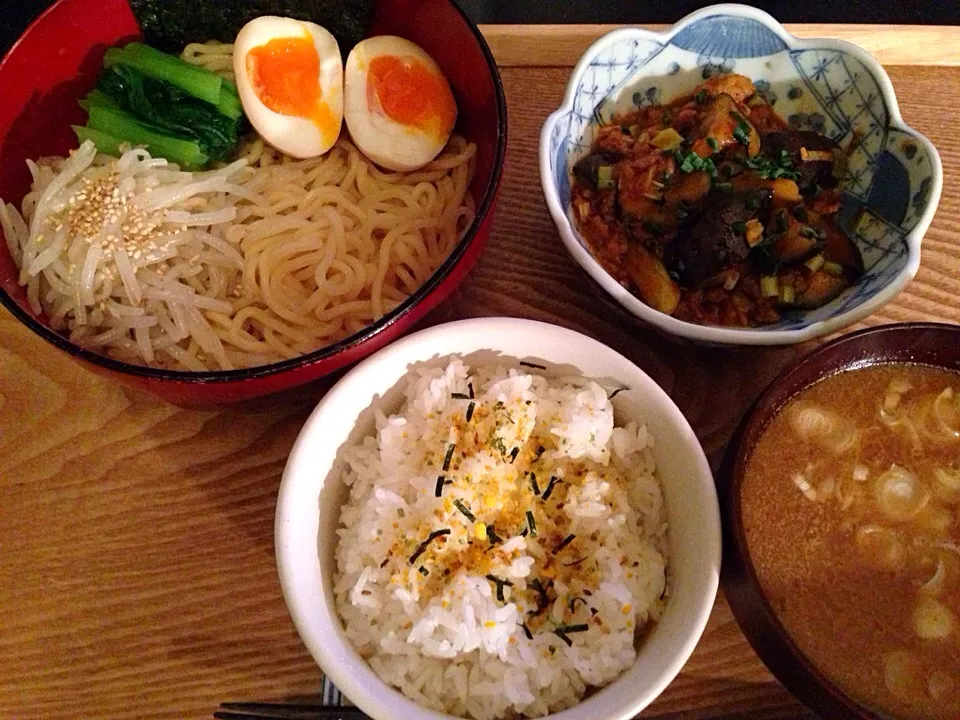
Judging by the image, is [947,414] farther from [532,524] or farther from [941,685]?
[532,524]

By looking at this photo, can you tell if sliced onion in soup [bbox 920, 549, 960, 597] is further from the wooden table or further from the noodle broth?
the wooden table

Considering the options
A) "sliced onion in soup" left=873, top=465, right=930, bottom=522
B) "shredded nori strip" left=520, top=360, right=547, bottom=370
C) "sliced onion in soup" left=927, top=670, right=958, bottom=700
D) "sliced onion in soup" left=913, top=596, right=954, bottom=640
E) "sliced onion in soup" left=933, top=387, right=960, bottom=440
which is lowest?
"sliced onion in soup" left=927, top=670, right=958, bottom=700

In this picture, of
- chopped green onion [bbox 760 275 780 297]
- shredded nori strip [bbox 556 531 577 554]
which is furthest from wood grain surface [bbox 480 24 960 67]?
shredded nori strip [bbox 556 531 577 554]

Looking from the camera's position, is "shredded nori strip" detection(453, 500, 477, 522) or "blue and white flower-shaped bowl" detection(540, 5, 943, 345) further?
"blue and white flower-shaped bowl" detection(540, 5, 943, 345)

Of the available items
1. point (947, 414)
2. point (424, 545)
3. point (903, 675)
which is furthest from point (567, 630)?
point (947, 414)

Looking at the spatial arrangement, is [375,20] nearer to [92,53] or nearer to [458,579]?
[92,53]

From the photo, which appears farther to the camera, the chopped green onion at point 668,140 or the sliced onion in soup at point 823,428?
Result: the chopped green onion at point 668,140

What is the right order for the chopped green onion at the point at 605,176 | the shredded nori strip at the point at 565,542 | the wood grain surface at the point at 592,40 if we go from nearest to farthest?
the shredded nori strip at the point at 565,542 < the chopped green onion at the point at 605,176 < the wood grain surface at the point at 592,40

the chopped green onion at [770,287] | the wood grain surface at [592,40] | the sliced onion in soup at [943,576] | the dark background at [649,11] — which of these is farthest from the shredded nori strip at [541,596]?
the dark background at [649,11]

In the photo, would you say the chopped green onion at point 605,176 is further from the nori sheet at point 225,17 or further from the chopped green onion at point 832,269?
the nori sheet at point 225,17
